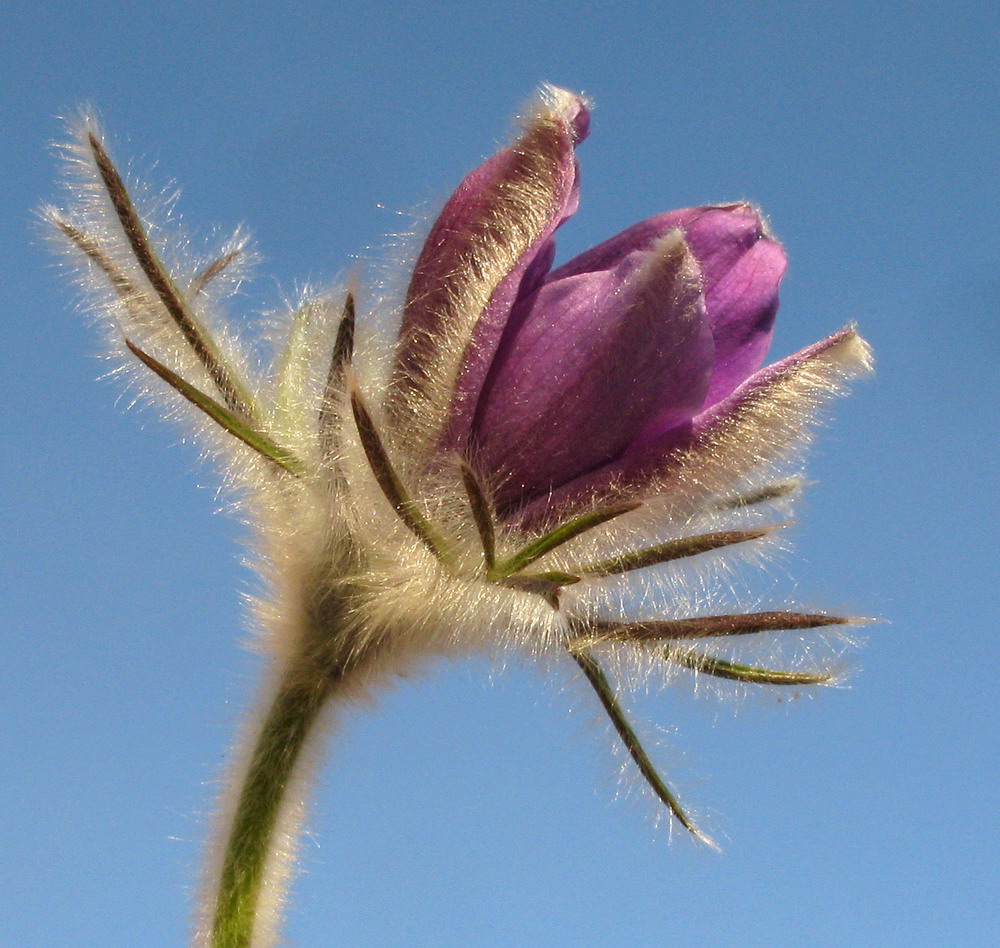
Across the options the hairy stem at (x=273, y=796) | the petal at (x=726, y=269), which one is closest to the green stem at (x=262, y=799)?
the hairy stem at (x=273, y=796)

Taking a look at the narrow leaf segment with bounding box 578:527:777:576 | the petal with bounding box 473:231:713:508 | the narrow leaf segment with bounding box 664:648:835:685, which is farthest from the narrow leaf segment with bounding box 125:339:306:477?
the narrow leaf segment with bounding box 664:648:835:685

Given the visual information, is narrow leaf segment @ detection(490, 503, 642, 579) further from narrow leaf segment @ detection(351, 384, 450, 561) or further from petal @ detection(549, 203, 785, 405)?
petal @ detection(549, 203, 785, 405)

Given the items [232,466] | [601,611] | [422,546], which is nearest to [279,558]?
[232,466]

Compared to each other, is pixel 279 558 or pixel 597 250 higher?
pixel 597 250

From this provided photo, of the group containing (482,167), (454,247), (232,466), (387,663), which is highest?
(482,167)

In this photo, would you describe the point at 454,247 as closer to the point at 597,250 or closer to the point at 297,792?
the point at 597,250

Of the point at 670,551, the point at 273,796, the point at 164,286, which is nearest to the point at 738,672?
the point at 670,551
